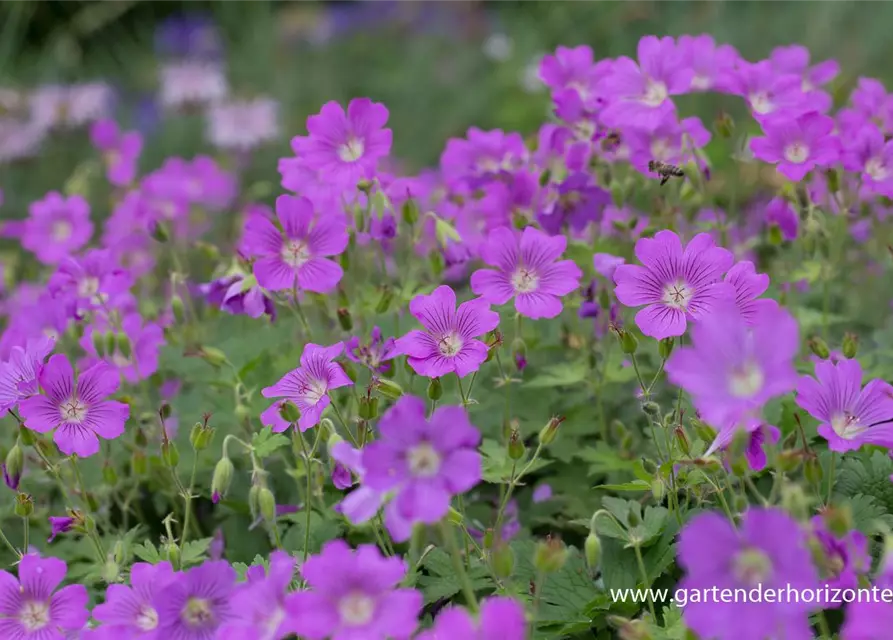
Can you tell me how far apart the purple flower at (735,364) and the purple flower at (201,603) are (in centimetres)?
60

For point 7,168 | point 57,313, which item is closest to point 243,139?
point 7,168

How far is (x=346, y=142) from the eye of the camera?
71.2 inches

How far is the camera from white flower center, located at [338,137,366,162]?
180 centimetres

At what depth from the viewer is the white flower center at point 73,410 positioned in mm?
1529

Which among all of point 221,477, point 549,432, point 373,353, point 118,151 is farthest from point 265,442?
point 118,151

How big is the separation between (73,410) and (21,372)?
10 centimetres

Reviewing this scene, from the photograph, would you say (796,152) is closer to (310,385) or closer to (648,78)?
(648,78)

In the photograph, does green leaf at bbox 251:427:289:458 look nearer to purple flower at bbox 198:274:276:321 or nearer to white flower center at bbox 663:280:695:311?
purple flower at bbox 198:274:276:321

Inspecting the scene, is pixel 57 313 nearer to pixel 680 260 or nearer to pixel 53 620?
pixel 53 620

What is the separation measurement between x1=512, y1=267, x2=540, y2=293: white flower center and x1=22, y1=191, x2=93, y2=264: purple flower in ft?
3.98

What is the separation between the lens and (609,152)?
1.99 metres

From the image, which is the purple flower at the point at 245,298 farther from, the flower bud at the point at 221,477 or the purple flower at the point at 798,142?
the purple flower at the point at 798,142

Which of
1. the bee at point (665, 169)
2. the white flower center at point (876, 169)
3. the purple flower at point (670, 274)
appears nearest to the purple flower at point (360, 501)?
the purple flower at point (670, 274)

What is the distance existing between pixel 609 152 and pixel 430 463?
108 centimetres
